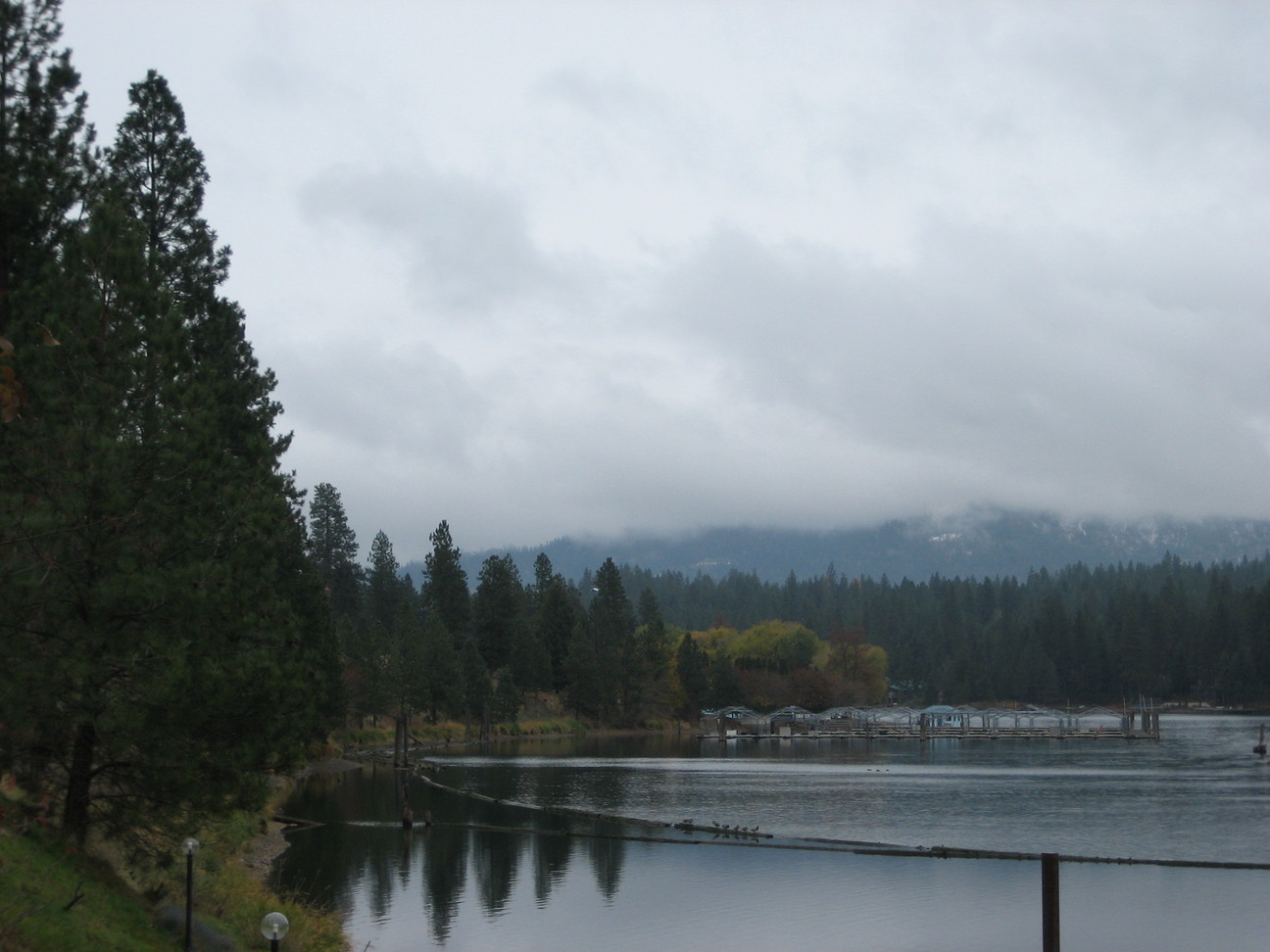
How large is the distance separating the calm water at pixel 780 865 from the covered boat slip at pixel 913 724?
2329 inches

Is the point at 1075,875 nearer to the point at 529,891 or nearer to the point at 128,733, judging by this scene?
the point at 529,891

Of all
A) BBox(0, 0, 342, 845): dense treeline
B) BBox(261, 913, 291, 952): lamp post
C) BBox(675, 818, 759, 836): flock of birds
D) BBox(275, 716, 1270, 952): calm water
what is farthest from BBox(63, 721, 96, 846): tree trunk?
BBox(675, 818, 759, 836): flock of birds

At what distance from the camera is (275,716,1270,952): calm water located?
34.1 m

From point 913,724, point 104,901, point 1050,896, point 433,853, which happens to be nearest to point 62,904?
point 104,901

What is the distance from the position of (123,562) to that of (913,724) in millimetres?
148090

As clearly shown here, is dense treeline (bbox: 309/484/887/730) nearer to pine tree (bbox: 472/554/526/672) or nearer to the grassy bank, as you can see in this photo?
pine tree (bbox: 472/554/526/672)

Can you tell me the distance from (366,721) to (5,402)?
4092 inches

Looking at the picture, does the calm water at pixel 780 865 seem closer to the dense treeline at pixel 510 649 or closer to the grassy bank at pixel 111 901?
the grassy bank at pixel 111 901

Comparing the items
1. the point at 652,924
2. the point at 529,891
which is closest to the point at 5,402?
the point at 652,924

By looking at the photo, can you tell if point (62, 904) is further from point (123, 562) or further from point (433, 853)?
point (433, 853)

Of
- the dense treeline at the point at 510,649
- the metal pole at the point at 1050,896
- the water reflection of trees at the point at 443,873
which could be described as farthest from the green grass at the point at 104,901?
the dense treeline at the point at 510,649

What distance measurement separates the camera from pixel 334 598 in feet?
426

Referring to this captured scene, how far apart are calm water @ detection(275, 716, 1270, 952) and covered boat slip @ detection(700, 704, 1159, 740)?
59.2m

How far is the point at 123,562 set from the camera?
19438 millimetres
